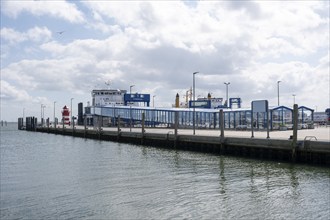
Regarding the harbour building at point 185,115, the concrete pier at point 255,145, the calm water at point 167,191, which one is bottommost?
the calm water at point 167,191

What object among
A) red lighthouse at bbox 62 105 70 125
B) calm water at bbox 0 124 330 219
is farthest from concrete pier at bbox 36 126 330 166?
red lighthouse at bbox 62 105 70 125

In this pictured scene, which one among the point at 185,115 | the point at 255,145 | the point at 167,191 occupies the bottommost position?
the point at 167,191

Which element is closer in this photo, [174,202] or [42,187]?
[174,202]

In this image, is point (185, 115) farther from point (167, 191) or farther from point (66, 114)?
point (167, 191)

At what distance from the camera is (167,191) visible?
61.8ft

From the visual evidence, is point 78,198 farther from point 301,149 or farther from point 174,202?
point 301,149

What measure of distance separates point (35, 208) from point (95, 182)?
19.8ft

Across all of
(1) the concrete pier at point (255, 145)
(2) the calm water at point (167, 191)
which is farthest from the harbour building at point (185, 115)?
(2) the calm water at point (167, 191)

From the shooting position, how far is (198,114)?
85.0 meters

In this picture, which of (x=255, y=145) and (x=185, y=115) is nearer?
(x=255, y=145)

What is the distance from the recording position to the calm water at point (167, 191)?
1504cm

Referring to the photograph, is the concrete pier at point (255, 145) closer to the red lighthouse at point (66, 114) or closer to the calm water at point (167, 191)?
the calm water at point (167, 191)

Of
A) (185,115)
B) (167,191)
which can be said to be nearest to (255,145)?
(167,191)

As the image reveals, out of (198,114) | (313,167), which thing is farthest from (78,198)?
(198,114)
